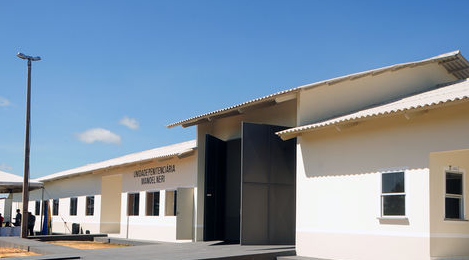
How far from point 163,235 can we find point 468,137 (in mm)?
13464

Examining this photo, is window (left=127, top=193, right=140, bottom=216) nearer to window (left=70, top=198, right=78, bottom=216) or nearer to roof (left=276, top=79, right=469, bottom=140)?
window (left=70, top=198, right=78, bottom=216)

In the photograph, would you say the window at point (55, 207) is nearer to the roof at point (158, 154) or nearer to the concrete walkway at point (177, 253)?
the roof at point (158, 154)

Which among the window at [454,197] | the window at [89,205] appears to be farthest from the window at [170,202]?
the window at [454,197]

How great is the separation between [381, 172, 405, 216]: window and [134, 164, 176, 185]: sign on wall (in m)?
10.6

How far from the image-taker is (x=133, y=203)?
23.9 m

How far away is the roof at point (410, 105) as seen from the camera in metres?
10.6

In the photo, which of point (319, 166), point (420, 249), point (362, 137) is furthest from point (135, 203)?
point (420, 249)

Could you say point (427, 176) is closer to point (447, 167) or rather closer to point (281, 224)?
point (447, 167)

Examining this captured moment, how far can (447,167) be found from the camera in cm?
1154

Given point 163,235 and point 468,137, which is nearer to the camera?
point 468,137

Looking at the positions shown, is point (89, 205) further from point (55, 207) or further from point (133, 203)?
point (133, 203)

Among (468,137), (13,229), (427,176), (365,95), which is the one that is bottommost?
(13,229)

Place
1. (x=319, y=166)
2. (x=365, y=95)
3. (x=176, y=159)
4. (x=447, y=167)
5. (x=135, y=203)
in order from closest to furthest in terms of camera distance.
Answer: (x=447, y=167) < (x=319, y=166) < (x=365, y=95) < (x=176, y=159) < (x=135, y=203)

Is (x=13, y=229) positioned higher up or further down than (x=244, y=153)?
further down
